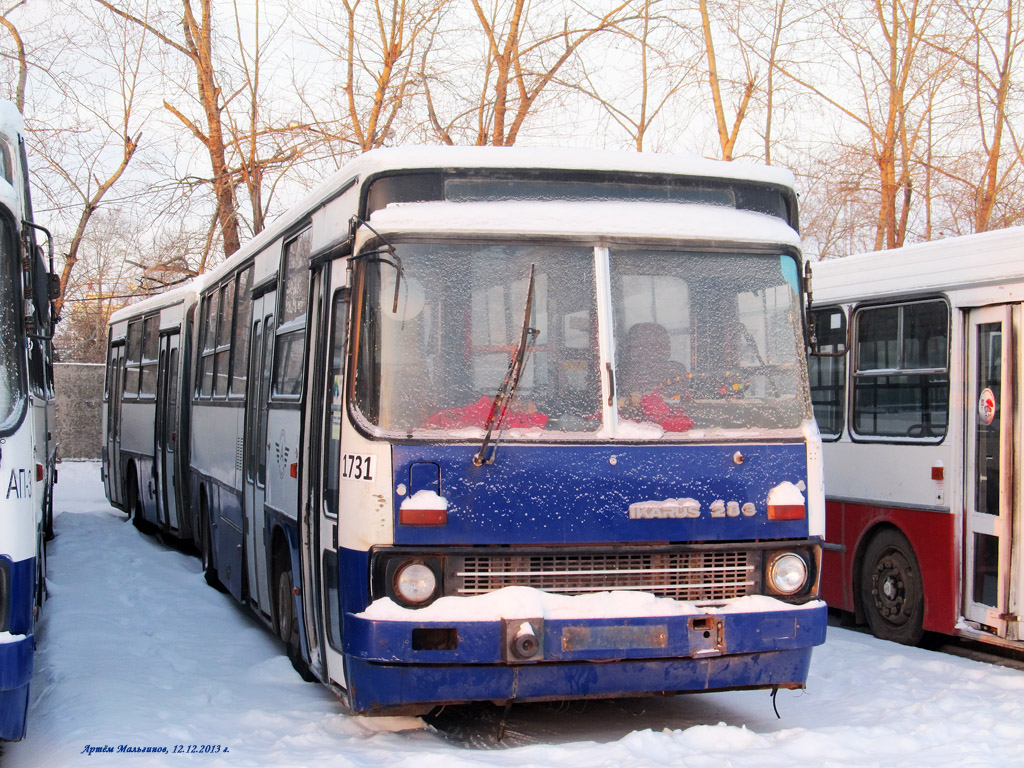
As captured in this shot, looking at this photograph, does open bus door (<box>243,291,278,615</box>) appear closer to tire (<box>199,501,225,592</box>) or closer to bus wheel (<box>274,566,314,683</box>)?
bus wheel (<box>274,566,314,683</box>)

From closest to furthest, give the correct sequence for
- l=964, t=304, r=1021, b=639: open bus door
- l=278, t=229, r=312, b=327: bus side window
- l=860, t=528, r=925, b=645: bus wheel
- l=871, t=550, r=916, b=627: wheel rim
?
l=278, t=229, r=312, b=327: bus side window, l=964, t=304, r=1021, b=639: open bus door, l=860, t=528, r=925, b=645: bus wheel, l=871, t=550, r=916, b=627: wheel rim

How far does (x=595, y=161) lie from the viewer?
641cm

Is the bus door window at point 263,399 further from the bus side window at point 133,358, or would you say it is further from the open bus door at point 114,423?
the open bus door at point 114,423

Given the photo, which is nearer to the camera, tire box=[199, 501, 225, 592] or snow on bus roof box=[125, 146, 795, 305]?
snow on bus roof box=[125, 146, 795, 305]

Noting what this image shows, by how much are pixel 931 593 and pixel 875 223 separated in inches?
585

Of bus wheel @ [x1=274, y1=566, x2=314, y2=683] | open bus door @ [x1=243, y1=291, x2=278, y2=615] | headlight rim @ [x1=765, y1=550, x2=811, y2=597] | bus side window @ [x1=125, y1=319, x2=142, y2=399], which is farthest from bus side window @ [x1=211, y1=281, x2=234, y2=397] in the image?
bus side window @ [x1=125, y1=319, x2=142, y2=399]

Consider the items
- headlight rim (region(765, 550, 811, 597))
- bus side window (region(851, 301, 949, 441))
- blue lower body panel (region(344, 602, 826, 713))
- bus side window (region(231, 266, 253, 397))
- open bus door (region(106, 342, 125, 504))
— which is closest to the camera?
blue lower body panel (region(344, 602, 826, 713))

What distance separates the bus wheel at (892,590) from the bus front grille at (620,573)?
3.77m

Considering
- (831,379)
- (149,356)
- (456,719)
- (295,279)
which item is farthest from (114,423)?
(456,719)

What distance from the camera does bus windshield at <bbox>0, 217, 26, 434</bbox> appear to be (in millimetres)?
5656

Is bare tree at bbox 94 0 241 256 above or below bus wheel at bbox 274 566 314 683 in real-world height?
above

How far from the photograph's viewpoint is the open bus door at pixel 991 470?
27.8ft

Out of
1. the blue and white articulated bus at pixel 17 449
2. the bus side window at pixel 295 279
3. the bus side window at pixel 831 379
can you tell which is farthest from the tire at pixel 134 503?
the blue and white articulated bus at pixel 17 449

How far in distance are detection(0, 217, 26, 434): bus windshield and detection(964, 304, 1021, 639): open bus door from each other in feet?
20.9
